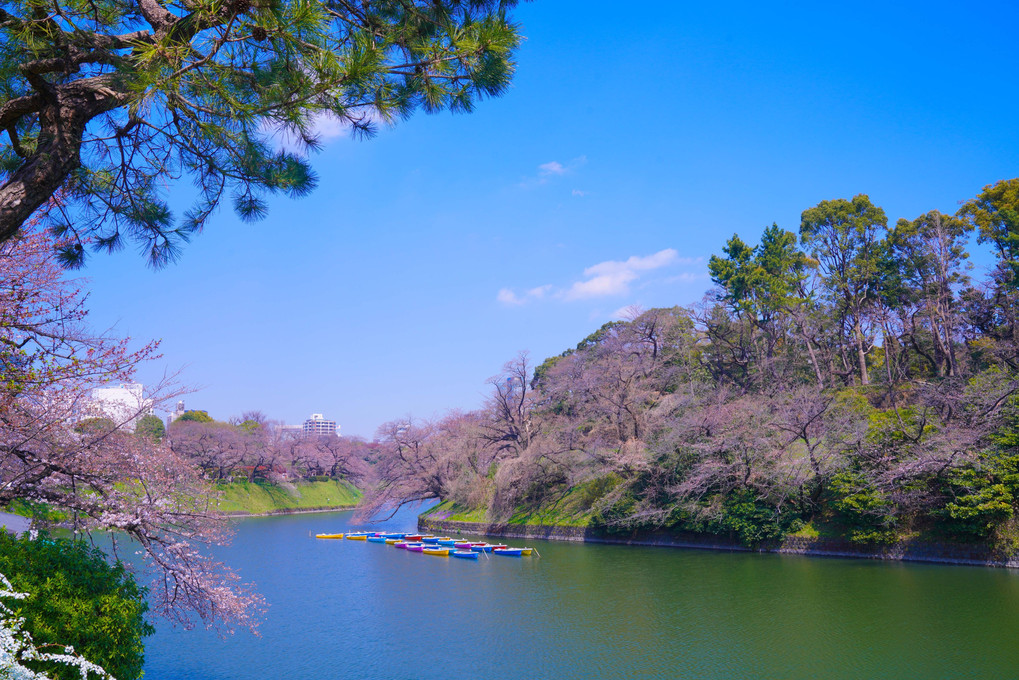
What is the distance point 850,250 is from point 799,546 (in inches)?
635

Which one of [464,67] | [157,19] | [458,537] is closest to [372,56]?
[464,67]

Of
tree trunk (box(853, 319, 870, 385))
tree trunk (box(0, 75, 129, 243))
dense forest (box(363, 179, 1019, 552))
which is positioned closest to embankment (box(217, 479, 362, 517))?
dense forest (box(363, 179, 1019, 552))

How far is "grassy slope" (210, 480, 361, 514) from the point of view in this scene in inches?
1357

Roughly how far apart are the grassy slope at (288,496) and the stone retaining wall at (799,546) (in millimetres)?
16920

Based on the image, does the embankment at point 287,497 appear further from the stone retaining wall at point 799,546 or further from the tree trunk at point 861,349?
the tree trunk at point 861,349

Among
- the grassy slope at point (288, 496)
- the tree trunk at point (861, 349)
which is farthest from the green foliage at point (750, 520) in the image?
the grassy slope at point (288, 496)

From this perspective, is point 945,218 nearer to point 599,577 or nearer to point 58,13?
point 599,577

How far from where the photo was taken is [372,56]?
13.9 feet

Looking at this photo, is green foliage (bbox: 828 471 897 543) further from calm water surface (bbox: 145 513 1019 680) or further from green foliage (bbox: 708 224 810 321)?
green foliage (bbox: 708 224 810 321)

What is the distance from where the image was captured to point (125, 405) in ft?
23.2

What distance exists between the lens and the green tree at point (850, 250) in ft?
84.5

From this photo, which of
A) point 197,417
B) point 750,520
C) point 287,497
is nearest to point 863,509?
point 750,520

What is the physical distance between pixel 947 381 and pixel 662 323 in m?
9.93

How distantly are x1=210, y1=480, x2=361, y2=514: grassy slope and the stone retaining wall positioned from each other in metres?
16.9
